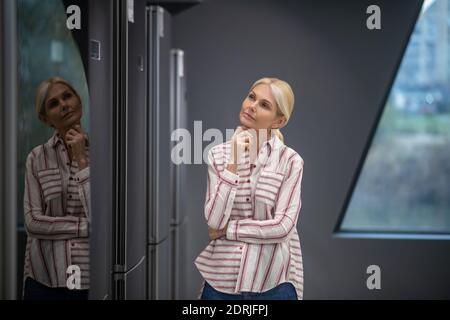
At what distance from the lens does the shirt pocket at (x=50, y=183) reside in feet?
7.75

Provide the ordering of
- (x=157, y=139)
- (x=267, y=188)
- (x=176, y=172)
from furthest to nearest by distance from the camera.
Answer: (x=176, y=172) < (x=157, y=139) < (x=267, y=188)

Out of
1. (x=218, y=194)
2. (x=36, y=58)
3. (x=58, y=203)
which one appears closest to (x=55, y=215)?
(x=58, y=203)

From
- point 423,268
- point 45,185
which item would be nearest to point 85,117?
point 45,185

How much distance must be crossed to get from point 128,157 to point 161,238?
0.65m

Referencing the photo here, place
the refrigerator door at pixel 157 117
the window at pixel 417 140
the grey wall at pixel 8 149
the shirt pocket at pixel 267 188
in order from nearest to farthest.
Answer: the grey wall at pixel 8 149 → the shirt pocket at pixel 267 188 → the refrigerator door at pixel 157 117 → the window at pixel 417 140

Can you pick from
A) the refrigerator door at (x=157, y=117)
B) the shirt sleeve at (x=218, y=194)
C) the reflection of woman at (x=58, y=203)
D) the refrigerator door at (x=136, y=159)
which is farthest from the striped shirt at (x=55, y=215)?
the refrigerator door at (x=157, y=117)

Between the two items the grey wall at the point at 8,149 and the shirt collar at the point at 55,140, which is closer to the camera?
the grey wall at the point at 8,149

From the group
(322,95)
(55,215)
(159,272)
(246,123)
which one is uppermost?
(322,95)

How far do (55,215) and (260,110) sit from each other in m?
0.88

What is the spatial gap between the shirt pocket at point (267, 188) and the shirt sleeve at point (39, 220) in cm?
68

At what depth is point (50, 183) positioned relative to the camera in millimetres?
2400

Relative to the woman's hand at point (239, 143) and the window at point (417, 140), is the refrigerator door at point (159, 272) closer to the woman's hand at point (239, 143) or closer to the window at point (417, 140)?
the woman's hand at point (239, 143)

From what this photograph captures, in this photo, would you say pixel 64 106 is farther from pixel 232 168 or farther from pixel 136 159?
pixel 232 168

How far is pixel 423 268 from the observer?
2955mm
